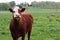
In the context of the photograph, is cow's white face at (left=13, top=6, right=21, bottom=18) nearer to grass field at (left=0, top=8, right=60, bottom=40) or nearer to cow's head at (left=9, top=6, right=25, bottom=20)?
cow's head at (left=9, top=6, right=25, bottom=20)

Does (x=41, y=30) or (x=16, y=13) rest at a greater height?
(x=16, y=13)

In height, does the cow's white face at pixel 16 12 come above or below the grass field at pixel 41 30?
above

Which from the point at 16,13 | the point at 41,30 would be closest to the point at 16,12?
the point at 16,13

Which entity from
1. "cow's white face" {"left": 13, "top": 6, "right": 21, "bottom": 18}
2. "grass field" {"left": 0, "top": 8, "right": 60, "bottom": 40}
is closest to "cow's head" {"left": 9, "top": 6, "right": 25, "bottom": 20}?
"cow's white face" {"left": 13, "top": 6, "right": 21, "bottom": 18}

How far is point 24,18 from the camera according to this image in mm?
9305

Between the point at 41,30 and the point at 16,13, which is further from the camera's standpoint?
the point at 41,30

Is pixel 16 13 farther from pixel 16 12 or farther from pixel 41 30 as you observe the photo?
pixel 41 30

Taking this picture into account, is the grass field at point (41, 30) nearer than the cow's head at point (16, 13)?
No

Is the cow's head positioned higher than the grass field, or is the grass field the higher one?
the cow's head

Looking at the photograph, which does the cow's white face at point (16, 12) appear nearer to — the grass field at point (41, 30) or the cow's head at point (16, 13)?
the cow's head at point (16, 13)

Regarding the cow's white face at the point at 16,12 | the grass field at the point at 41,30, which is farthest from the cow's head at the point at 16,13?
the grass field at the point at 41,30

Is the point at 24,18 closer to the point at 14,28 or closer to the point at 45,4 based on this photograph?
the point at 14,28

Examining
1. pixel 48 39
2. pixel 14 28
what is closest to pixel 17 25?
pixel 14 28

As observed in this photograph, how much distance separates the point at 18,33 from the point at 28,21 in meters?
1.30
